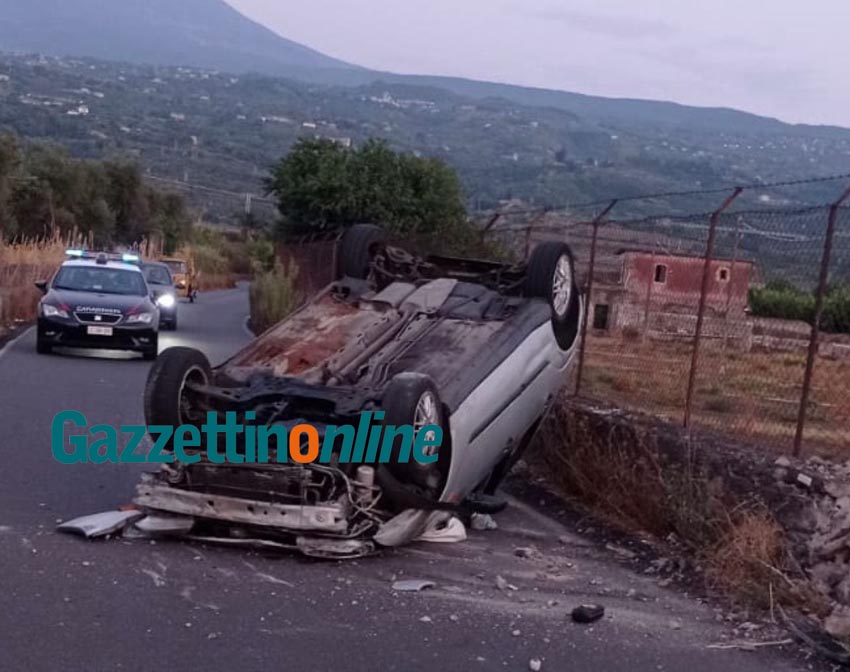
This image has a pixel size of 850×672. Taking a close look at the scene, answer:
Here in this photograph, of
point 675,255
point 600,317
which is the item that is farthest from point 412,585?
point 600,317

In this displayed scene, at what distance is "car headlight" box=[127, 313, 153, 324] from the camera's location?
22156 mm

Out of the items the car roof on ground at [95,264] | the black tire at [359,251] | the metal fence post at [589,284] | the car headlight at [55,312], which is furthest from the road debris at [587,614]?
the car roof on ground at [95,264]

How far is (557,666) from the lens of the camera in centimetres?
706

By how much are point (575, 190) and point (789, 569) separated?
183 ft

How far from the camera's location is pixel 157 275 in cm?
3316

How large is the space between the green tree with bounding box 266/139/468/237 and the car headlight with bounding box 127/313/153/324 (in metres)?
19.1

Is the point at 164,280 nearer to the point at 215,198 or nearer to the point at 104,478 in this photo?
the point at 104,478

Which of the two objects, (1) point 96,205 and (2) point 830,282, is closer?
(2) point 830,282

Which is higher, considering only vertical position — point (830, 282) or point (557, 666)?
point (830, 282)

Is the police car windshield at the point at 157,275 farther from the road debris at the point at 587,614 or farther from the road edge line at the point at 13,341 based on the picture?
the road debris at the point at 587,614

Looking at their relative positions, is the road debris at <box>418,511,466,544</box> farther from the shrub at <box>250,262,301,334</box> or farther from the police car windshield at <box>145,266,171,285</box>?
the police car windshield at <box>145,266,171,285</box>

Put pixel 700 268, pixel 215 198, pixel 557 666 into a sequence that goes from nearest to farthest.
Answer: pixel 557 666 < pixel 700 268 < pixel 215 198

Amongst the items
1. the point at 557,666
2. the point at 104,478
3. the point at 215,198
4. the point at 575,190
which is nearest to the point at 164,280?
the point at 104,478

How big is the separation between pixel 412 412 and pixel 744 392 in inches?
153
